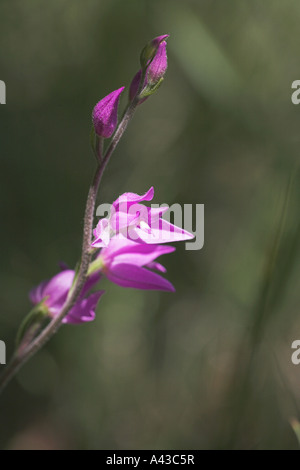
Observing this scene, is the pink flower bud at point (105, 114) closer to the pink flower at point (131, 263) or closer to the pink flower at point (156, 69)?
the pink flower at point (156, 69)

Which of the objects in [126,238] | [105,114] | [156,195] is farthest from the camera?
[156,195]

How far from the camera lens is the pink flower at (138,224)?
3.96 ft

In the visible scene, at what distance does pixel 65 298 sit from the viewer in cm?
137

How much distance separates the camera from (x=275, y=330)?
2.14m

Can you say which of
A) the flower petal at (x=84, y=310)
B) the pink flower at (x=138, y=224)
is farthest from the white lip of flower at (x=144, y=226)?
the flower petal at (x=84, y=310)

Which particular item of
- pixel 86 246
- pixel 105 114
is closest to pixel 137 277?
pixel 86 246

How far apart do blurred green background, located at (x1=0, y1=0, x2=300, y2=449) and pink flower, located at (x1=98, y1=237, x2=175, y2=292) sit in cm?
87

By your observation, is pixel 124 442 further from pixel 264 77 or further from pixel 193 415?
pixel 264 77

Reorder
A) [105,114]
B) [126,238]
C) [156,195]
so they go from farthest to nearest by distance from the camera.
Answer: [156,195]
[126,238]
[105,114]

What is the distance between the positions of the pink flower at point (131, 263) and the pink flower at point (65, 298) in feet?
0.19

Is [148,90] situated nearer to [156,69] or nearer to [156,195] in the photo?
[156,69]

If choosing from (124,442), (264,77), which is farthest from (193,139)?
(124,442)

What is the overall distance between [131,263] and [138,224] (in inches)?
→ 3.8
